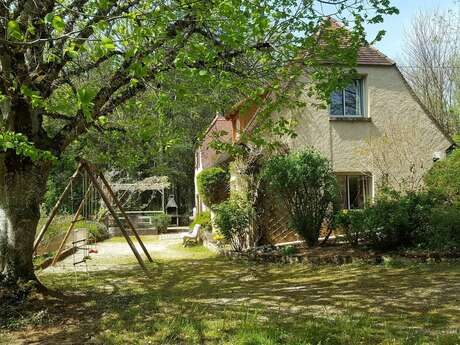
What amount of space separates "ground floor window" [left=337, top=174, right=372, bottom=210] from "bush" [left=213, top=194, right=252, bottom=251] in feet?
14.6

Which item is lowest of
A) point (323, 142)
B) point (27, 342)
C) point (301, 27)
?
point (27, 342)

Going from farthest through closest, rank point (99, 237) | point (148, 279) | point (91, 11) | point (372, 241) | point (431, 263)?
point (99, 237), point (372, 241), point (148, 279), point (431, 263), point (91, 11)

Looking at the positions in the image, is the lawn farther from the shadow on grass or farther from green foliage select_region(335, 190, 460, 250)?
green foliage select_region(335, 190, 460, 250)

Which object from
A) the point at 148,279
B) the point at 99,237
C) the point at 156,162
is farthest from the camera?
the point at 156,162

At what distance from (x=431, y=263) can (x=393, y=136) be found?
22.1 feet

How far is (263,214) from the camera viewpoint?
49.6 feet

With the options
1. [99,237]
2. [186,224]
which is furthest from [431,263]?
[186,224]

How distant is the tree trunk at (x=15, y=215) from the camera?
27.9ft

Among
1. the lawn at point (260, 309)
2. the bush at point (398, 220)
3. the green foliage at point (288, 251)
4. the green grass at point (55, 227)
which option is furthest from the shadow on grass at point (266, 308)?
the green grass at point (55, 227)

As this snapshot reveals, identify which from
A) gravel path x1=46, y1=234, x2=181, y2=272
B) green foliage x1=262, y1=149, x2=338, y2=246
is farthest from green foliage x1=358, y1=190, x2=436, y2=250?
gravel path x1=46, y1=234, x2=181, y2=272

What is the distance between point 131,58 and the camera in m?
7.98

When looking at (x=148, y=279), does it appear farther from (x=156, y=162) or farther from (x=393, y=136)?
(x=156, y=162)

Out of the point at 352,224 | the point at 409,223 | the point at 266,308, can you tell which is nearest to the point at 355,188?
the point at 352,224

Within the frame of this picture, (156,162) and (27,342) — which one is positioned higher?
(156,162)
